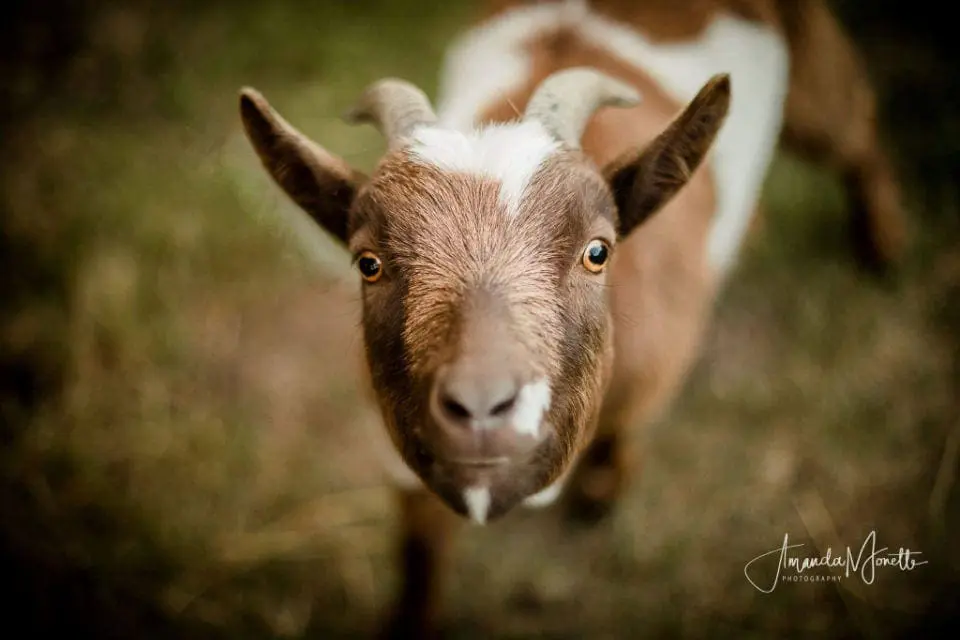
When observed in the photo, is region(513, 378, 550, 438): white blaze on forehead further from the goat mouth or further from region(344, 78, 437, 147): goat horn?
region(344, 78, 437, 147): goat horn

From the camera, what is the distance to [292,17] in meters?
5.51

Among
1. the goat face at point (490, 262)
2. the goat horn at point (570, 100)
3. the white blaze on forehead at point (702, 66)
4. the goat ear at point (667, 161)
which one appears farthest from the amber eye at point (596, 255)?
the white blaze on forehead at point (702, 66)

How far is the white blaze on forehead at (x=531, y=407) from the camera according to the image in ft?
5.04

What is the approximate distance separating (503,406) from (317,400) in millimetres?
2908

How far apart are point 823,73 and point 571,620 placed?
3.11m

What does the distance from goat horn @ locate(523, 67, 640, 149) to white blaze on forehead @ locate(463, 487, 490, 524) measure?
1.03 m

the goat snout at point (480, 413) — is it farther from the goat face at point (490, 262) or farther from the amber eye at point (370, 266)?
the amber eye at point (370, 266)

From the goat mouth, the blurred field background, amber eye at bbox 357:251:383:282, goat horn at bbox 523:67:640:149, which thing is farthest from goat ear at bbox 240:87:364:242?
the blurred field background

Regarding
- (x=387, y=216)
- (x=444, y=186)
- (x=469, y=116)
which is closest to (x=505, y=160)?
(x=444, y=186)

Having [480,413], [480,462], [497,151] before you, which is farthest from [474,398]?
[497,151]

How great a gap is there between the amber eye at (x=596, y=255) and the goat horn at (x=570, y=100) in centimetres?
31

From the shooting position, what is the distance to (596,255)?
1928 mm

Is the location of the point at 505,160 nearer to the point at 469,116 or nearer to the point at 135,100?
the point at 469,116

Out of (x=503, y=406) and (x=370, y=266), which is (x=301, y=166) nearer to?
(x=370, y=266)
